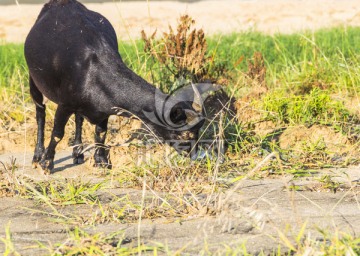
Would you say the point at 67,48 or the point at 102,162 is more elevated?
the point at 67,48

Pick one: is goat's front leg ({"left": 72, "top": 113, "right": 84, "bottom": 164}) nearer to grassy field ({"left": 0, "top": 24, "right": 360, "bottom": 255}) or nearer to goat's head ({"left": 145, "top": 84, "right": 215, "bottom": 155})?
grassy field ({"left": 0, "top": 24, "right": 360, "bottom": 255})

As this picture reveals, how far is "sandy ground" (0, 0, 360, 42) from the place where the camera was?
14.0 m

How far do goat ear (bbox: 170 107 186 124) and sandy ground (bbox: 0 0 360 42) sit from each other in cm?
770

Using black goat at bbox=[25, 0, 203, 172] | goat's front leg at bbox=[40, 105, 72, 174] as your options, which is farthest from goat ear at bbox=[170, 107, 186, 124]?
goat's front leg at bbox=[40, 105, 72, 174]

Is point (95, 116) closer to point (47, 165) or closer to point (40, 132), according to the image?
point (47, 165)

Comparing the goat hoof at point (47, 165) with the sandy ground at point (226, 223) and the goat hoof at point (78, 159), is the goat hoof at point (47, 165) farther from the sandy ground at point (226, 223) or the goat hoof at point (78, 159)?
the sandy ground at point (226, 223)

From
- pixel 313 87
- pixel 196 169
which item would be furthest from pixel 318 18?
pixel 196 169

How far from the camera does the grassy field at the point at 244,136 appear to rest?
188 inches

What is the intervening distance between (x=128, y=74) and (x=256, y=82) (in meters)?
1.81

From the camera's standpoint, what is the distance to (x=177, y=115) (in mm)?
5781

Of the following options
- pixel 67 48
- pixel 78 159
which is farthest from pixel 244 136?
pixel 67 48

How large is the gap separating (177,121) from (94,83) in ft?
2.33

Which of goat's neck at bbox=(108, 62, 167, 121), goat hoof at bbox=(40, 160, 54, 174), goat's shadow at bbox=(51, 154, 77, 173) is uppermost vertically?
goat's neck at bbox=(108, 62, 167, 121)

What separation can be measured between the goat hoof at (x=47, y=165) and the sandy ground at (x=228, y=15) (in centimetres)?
702
